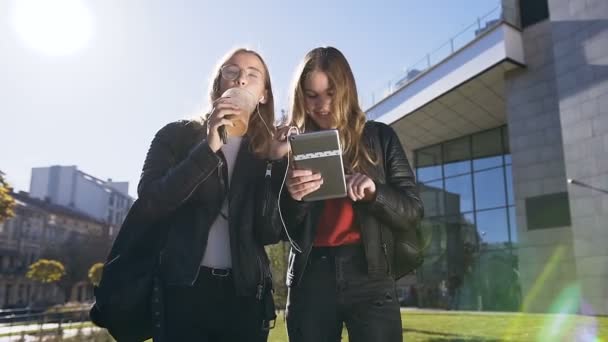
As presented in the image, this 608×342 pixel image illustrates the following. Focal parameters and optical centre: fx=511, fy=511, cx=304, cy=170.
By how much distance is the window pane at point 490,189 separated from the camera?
28.0 metres

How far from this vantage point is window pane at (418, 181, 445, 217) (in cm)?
3194

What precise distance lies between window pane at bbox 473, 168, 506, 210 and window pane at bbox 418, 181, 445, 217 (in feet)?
9.48

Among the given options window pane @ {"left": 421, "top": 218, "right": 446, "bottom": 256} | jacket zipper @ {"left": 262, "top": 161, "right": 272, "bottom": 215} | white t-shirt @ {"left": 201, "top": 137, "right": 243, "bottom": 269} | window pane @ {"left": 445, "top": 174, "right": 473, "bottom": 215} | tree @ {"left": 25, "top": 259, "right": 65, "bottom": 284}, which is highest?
window pane @ {"left": 445, "top": 174, "right": 473, "bottom": 215}

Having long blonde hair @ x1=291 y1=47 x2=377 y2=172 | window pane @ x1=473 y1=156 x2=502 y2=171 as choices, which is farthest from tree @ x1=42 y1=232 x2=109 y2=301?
long blonde hair @ x1=291 y1=47 x2=377 y2=172

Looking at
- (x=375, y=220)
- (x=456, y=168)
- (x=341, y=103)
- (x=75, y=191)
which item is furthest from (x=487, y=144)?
(x=75, y=191)

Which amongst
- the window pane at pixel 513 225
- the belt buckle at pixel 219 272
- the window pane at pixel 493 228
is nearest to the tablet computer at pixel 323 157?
the belt buckle at pixel 219 272

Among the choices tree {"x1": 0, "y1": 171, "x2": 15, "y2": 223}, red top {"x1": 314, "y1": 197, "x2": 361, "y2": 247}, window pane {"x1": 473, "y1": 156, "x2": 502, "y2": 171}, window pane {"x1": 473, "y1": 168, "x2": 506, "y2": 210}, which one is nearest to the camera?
red top {"x1": 314, "y1": 197, "x2": 361, "y2": 247}

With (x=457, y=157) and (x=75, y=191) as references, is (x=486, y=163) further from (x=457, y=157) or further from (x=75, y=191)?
(x=75, y=191)

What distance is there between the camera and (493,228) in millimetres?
28109

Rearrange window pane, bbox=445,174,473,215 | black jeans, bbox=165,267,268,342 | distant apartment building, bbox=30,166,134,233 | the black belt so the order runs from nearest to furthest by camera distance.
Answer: black jeans, bbox=165,267,268,342, the black belt, window pane, bbox=445,174,473,215, distant apartment building, bbox=30,166,134,233

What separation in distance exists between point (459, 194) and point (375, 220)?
2956 centimetres

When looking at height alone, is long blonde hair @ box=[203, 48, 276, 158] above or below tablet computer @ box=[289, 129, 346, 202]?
above

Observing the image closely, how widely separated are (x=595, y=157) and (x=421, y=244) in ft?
70.5

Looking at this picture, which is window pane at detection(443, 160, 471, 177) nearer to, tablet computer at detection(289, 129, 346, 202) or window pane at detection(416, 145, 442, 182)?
window pane at detection(416, 145, 442, 182)
